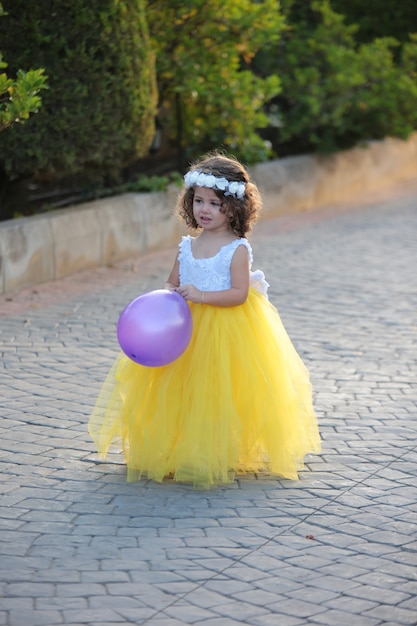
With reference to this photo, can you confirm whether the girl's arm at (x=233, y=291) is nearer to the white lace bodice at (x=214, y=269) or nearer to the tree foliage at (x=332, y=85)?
the white lace bodice at (x=214, y=269)

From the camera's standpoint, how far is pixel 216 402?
4910 millimetres

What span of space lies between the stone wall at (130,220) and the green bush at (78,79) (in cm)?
47

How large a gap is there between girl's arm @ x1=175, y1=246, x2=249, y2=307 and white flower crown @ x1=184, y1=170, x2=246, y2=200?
243 mm

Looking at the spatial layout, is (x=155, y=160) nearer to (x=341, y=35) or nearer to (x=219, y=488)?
(x=341, y=35)

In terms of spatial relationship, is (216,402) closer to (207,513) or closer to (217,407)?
(217,407)

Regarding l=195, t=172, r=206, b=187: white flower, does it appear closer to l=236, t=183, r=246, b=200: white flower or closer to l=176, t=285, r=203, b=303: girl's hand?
l=236, t=183, r=246, b=200: white flower

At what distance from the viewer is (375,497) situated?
190 inches

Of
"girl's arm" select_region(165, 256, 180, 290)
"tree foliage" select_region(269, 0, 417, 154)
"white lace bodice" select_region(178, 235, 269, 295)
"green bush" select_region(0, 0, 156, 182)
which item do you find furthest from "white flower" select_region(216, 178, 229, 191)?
"tree foliage" select_region(269, 0, 417, 154)

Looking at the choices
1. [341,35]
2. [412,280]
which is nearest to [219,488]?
[412,280]

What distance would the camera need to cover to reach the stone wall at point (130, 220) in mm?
8742

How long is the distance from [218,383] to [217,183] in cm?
85

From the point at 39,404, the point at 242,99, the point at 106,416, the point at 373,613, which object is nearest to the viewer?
the point at 373,613

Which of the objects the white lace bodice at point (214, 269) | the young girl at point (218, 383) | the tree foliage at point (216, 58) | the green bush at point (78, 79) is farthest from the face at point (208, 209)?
the tree foliage at point (216, 58)

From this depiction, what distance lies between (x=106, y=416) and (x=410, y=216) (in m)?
8.26
